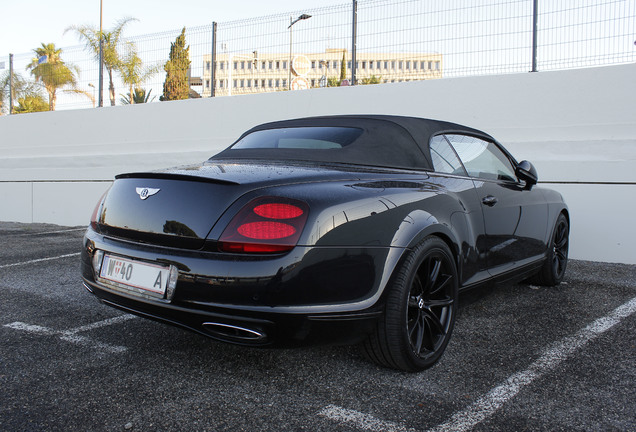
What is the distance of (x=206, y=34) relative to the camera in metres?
10.2

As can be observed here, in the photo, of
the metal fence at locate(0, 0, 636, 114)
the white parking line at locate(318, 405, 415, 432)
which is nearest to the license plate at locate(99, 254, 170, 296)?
the white parking line at locate(318, 405, 415, 432)

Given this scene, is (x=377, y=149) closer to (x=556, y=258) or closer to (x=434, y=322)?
(x=434, y=322)

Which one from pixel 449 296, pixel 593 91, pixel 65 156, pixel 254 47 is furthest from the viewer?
pixel 65 156

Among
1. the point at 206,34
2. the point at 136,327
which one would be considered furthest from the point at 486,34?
the point at 136,327

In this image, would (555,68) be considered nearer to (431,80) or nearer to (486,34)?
(486,34)

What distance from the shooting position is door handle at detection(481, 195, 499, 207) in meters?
3.31

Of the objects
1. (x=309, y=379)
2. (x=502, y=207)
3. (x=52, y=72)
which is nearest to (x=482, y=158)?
(x=502, y=207)

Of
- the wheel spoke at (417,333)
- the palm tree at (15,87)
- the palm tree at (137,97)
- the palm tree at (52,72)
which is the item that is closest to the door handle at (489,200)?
the wheel spoke at (417,333)

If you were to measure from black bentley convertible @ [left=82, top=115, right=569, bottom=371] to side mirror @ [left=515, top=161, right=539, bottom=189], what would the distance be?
91 cm

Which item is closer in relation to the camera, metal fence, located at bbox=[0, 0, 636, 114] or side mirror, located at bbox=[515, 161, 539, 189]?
side mirror, located at bbox=[515, 161, 539, 189]

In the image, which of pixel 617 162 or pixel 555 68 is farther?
pixel 555 68

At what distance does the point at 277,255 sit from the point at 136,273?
2.30 ft

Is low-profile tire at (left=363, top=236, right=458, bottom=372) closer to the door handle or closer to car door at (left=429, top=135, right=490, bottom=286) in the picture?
car door at (left=429, top=135, right=490, bottom=286)

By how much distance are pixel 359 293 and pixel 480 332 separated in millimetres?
1342
